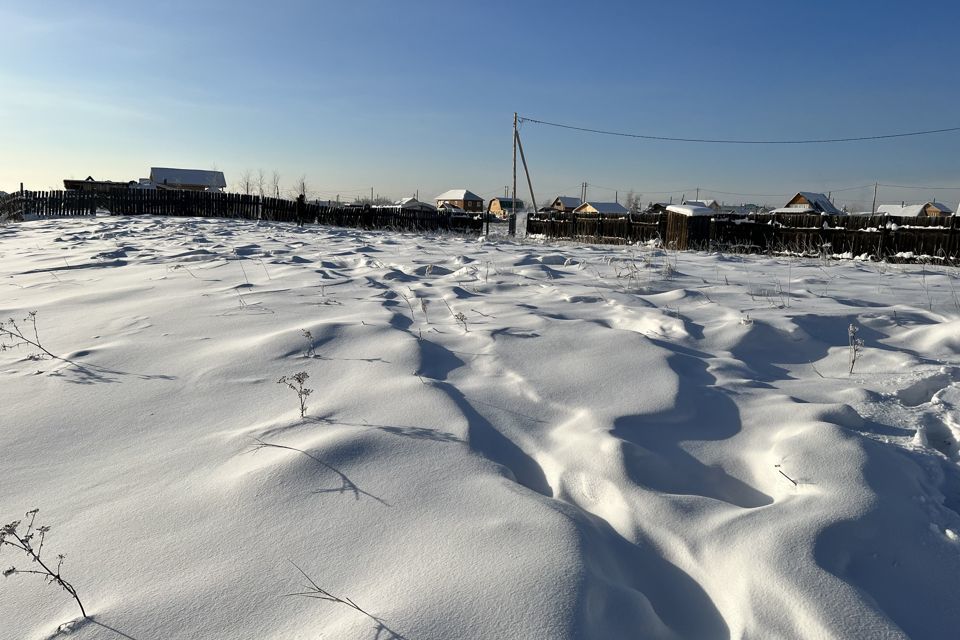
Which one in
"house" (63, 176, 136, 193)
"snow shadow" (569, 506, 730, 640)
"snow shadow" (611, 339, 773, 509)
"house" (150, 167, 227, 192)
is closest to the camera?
"snow shadow" (569, 506, 730, 640)

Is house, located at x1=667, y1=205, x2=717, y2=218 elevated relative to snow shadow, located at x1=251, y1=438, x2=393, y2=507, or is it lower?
elevated

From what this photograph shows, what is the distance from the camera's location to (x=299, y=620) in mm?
1148

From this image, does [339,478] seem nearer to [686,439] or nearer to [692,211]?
[686,439]

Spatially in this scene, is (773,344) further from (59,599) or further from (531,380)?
(59,599)

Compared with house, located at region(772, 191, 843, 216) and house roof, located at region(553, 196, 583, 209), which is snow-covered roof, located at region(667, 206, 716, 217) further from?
house roof, located at region(553, 196, 583, 209)

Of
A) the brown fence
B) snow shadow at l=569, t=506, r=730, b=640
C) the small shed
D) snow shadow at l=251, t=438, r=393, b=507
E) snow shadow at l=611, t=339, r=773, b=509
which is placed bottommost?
snow shadow at l=569, t=506, r=730, b=640

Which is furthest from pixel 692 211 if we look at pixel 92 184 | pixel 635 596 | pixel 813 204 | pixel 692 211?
pixel 92 184

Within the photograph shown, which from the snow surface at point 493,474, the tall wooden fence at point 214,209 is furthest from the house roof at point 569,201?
the snow surface at point 493,474

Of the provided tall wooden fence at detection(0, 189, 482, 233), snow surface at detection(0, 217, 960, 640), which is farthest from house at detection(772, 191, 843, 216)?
snow surface at detection(0, 217, 960, 640)

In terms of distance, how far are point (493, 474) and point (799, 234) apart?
1454 centimetres

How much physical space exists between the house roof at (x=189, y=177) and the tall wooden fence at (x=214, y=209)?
136 feet

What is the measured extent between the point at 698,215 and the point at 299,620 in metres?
14.8

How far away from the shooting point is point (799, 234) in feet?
45.4

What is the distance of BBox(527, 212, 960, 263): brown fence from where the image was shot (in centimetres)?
1183
